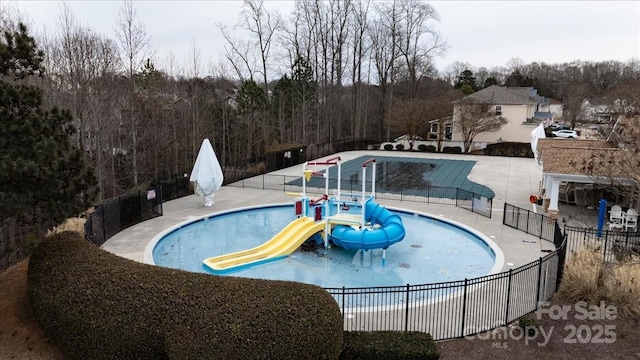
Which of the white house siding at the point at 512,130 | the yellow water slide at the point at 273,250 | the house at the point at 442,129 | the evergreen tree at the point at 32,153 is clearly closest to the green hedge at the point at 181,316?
the evergreen tree at the point at 32,153

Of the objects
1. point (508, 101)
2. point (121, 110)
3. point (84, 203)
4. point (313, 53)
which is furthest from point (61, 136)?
point (508, 101)

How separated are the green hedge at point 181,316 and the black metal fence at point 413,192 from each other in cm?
1411

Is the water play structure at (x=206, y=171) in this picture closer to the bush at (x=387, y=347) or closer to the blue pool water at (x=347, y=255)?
the blue pool water at (x=347, y=255)

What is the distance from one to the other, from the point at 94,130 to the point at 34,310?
16.3 meters

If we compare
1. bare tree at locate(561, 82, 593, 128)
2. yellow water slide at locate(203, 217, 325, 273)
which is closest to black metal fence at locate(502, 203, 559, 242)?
yellow water slide at locate(203, 217, 325, 273)

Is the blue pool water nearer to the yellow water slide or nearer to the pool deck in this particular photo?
the yellow water slide

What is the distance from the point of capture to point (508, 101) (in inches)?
1889

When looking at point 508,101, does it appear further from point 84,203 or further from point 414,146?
point 84,203

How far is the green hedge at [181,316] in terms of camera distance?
6605mm

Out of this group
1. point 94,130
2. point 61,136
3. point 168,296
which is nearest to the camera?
point 168,296

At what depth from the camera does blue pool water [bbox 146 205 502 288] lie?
13359 mm

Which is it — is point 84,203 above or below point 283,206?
above

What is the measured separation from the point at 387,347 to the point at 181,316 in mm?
3414

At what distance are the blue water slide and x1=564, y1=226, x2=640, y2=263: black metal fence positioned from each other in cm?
493
